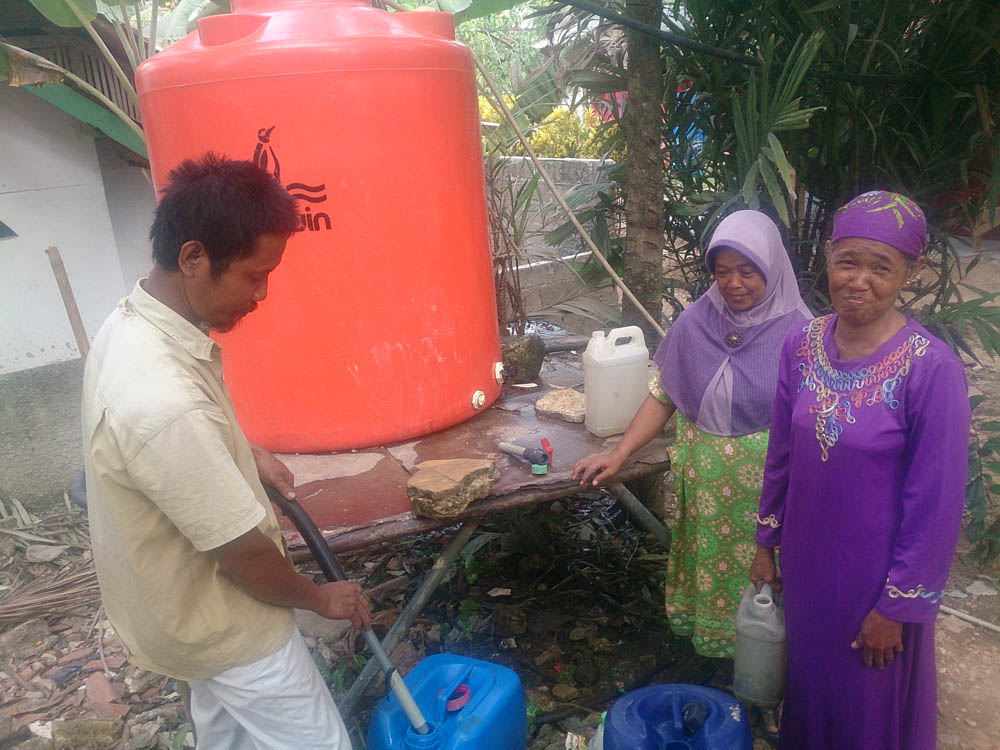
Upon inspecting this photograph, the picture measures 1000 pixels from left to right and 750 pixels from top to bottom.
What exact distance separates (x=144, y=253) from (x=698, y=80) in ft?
13.2

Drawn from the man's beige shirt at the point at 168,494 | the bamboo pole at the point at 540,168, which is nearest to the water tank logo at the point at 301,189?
the bamboo pole at the point at 540,168

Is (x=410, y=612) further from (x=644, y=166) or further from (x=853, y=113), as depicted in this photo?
(x=853, y=113)

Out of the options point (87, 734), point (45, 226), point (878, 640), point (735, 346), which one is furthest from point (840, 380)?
point (45, 226)

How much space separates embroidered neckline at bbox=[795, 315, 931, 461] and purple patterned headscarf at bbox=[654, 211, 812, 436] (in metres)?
0.26

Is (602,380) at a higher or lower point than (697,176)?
lower

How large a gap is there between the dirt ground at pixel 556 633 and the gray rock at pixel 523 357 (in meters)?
0.74

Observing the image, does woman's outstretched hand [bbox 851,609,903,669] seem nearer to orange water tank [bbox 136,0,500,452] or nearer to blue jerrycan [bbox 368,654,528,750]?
blue jerrycan [bbox 368,654,528,750]

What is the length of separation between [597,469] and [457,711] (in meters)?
0.78

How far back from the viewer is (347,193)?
2273mm

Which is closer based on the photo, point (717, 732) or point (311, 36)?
point (717, 732)

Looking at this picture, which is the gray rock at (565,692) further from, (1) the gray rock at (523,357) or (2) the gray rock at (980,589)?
(2) the gray rock at (980,589)

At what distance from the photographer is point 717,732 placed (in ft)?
5.79

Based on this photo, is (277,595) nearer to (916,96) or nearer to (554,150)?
(916,96)

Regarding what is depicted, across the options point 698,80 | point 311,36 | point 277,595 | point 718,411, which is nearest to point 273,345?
point 311,36
